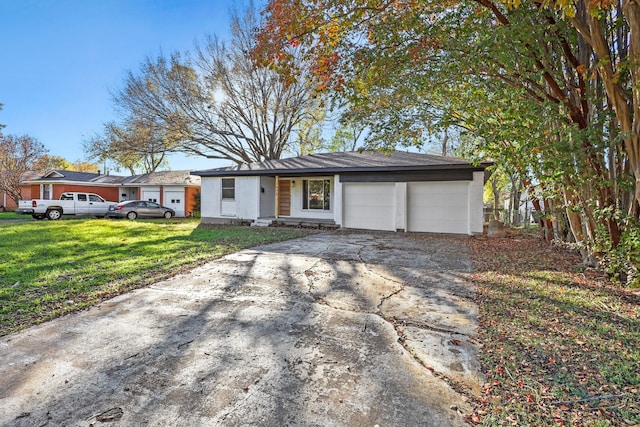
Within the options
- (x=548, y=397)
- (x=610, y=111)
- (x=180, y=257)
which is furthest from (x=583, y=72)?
(x=180, y=257)

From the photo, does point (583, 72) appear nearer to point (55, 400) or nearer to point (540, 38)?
point (540, 38)

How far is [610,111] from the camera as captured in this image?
4.77 m

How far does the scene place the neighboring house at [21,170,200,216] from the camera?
22078 millimetres

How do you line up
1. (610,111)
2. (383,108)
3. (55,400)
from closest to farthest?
(55,400), (610,111), (383,108)

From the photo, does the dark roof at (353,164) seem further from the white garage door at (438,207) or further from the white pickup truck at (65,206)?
the white pickup truck at (65,206)

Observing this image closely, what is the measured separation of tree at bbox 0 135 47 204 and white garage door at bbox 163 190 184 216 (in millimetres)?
11813

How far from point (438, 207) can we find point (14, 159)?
30.4m

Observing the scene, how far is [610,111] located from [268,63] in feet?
17.8

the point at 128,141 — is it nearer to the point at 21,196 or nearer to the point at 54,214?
the point at 54,214

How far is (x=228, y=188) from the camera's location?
1578 centimetres

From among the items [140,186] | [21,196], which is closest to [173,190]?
[140,186]

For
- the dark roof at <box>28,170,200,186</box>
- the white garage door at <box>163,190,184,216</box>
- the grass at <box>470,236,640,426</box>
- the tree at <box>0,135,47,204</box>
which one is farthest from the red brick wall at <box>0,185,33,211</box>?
the grass at <box>470,236,640,426</box>

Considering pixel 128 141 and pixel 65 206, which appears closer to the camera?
pixel 65 206

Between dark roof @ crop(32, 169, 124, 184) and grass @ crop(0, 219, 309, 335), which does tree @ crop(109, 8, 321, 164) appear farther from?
grass @ crop(0, 219, 309, 335)
